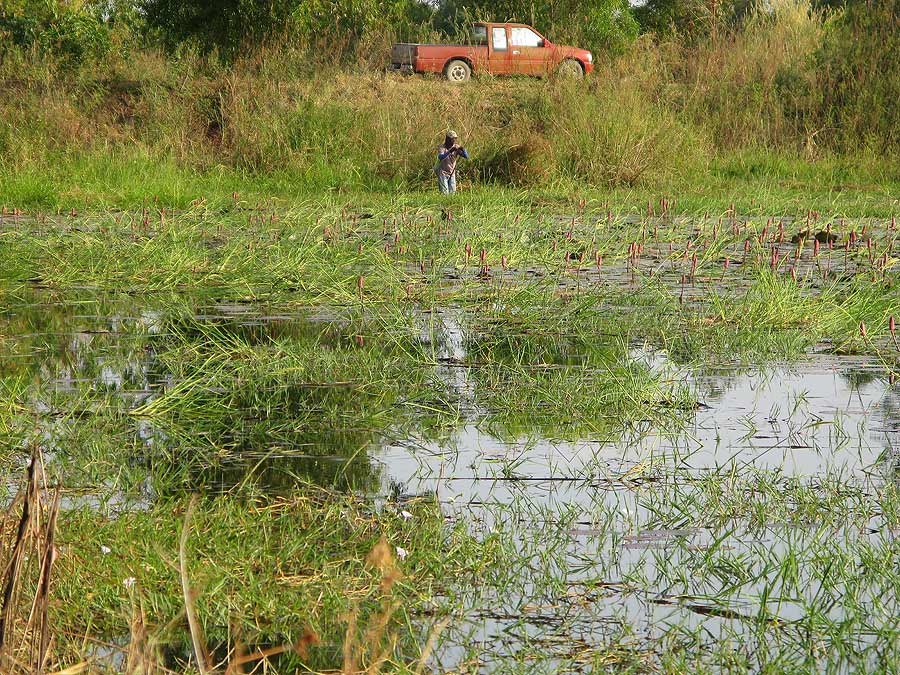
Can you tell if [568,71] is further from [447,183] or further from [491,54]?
[447,183]

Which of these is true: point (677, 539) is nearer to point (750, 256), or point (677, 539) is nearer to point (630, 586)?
point (630, 586)

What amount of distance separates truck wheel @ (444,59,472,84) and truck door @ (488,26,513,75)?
19.9 inches

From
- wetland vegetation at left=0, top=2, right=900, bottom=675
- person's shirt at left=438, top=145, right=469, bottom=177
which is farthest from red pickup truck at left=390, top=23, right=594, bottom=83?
wetland vegetation at left=0, top=2, right=900, bottom=675

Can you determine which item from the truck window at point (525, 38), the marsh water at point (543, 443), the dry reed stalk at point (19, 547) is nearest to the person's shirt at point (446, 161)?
the truck window at point (525, 38)

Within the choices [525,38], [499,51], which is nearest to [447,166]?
[499,51]

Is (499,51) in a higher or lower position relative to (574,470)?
higher

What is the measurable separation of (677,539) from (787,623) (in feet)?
1.96

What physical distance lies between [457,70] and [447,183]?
25.8ft

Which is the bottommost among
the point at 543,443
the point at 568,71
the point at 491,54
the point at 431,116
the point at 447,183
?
the point at 447,183

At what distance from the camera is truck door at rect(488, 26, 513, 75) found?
22.8 m

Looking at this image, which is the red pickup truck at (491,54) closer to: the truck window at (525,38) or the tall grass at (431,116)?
the truck window at (525,38)

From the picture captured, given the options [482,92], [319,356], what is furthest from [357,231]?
[482,92]

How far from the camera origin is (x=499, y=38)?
2292 cm

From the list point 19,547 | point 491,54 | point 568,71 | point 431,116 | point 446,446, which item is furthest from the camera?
point 491,54
